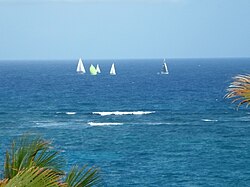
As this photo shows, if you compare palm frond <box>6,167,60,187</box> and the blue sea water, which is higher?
palm frond <box>6,167,60,187</box>

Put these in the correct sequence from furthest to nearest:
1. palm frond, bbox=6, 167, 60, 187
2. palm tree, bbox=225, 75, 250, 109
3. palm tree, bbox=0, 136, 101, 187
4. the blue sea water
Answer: the blue sea water
palm tree, bbox=0, 136, 101, 187
palm tree, bbox=225, 75, 250, 109
palm frond, bbox=6, 167, 60, 187

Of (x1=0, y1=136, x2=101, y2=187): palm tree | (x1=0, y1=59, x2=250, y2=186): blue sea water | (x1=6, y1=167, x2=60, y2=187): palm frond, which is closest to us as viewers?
(x1=6, y1=167, x2=60, y2=187): palm frond

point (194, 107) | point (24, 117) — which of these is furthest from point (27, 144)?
point (194, 107)

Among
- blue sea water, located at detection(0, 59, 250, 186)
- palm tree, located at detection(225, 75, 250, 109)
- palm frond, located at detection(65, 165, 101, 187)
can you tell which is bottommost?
blue sea water, located at detection(0, 59, 250, 186)

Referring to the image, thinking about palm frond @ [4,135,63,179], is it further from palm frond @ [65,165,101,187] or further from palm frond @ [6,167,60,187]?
palm frond @ [6,167,60,187]

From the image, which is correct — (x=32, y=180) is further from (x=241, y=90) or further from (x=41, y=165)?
(x=241, y=90)

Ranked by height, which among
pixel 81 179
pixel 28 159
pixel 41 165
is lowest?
pixel 81 179

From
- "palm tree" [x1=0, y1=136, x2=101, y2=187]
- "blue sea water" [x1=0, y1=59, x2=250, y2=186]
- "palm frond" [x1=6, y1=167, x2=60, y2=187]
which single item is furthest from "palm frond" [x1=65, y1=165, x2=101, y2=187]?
"blue sea water" [x1=0, y1=59, x2=250, y2=186]

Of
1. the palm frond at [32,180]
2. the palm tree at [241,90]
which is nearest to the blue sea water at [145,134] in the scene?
the palm tree at [241,90]

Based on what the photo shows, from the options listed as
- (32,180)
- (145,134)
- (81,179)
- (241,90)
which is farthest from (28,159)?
(145,134)

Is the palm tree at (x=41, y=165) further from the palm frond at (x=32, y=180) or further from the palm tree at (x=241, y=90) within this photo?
the palm tree at (x=241, y=90)

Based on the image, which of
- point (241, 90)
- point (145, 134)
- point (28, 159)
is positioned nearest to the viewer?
point (241, 90)

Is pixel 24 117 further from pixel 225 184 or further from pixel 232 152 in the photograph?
pixel 225 184

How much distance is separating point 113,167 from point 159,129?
1162 inches
